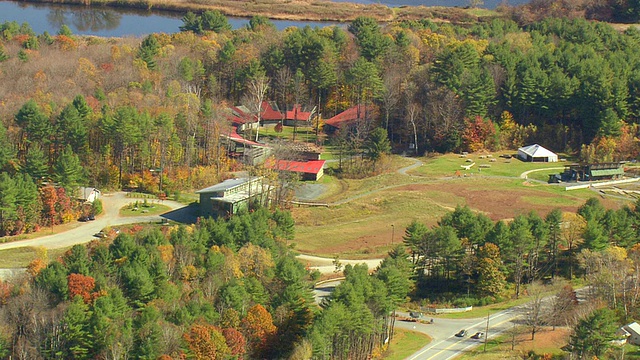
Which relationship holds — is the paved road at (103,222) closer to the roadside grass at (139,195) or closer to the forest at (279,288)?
the roadside grass at (139,195)

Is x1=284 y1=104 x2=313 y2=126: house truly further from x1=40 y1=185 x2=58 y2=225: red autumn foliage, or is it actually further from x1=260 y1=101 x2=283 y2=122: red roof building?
x1=40 y1=185 x2=58 y2=225: red autumn foliage

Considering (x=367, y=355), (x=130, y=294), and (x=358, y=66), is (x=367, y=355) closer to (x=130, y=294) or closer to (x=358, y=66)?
(x=130, y=294)

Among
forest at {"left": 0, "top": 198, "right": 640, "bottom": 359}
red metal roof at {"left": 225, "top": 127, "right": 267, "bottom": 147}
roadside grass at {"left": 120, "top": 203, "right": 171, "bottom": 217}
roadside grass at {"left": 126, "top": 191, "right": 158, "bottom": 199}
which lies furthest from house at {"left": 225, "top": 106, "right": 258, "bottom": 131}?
forest at {"left": 0, "top": 198, "right": 640, "bottom": 359}

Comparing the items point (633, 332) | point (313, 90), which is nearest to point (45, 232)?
point (313, 90)

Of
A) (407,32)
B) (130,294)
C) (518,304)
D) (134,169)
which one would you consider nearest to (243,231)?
(130,294)

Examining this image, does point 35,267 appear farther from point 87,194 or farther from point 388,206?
point 388,206

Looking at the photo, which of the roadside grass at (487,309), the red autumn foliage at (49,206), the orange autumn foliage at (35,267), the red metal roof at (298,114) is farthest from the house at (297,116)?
the orange autumn foliage at (35,267)
